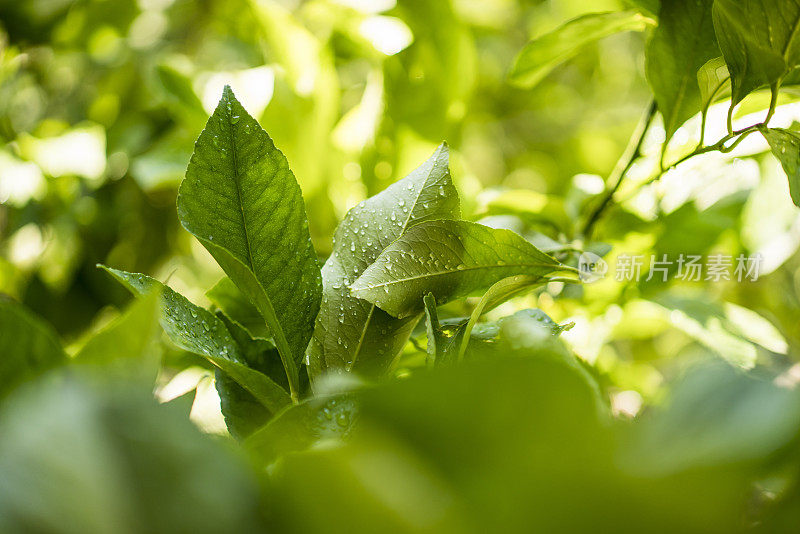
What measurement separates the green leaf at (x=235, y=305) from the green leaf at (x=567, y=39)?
31 cm

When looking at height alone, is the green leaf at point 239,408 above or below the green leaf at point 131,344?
below

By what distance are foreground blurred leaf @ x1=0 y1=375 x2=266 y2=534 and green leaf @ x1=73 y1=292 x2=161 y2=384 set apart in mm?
30

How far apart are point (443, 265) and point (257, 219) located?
10 cm

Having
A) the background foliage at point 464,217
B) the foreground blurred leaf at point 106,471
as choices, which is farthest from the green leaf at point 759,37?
the foreground blurred leaf at point 106,471

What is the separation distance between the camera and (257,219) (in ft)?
0.95

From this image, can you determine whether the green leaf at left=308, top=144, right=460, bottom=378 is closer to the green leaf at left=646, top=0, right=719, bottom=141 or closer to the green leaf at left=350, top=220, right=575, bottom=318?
the green leaf at left=350, top=220, right=575, bottom=318

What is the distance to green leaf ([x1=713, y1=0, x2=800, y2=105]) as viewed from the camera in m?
0.32

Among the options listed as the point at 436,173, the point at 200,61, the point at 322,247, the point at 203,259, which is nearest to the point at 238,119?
the point at 436,173

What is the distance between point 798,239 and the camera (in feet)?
2.12

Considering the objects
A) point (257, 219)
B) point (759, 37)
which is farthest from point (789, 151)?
point (257, 219)

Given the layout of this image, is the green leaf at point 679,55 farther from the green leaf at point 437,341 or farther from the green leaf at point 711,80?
the green leaf at point 437,341

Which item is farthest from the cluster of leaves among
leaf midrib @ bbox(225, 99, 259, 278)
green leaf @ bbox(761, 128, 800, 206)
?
green leaf @ bbox(761, 128, 800, 206)

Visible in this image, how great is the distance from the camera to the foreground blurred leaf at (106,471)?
0.15 meters

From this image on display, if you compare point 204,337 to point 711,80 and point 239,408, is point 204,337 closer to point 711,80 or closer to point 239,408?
point 239,408
